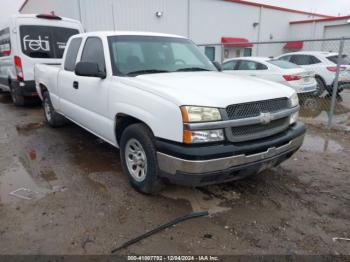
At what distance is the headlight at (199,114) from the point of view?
2.68 meters

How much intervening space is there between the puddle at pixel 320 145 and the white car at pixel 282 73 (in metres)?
2.90

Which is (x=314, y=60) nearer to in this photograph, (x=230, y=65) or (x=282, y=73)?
(x=282, y=73)

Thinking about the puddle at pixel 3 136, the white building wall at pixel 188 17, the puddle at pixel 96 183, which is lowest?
the puddle at pixel 3 136

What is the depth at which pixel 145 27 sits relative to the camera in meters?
16.7

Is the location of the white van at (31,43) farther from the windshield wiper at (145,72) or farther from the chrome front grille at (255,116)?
the chrome front grille at (255,116)

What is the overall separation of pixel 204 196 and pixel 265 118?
47.2 inches

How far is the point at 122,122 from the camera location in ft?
11.9

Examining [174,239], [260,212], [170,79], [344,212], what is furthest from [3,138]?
[344,212]

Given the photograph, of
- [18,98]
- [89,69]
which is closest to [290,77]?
[89,69]

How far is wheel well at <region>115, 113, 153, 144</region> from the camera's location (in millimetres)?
3453

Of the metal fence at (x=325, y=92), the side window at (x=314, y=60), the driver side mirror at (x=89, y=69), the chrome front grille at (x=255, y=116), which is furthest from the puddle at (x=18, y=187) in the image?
the side window at (x=314, y=60)

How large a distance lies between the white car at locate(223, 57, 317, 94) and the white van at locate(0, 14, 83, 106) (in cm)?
493

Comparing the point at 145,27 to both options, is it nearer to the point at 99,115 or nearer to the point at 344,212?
the point at 99,115

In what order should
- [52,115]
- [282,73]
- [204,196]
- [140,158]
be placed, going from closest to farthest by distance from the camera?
[140,158] → [204,196] → [52,115] → [282,73]
